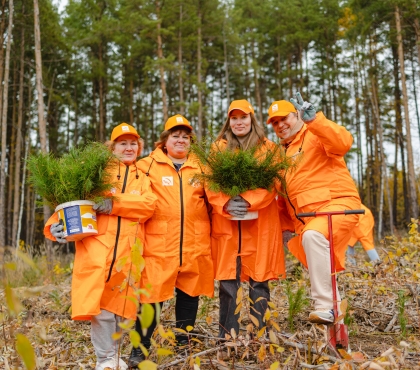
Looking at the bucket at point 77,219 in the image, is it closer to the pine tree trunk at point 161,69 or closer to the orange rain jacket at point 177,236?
the orange rain jacket at point 177,236

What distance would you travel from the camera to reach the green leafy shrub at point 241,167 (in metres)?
3.94

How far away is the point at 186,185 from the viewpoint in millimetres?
4340

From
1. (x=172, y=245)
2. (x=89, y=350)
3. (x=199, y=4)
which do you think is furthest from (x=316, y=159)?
(x=199, y=4)

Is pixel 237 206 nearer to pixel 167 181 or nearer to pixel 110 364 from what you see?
pixel 167 181

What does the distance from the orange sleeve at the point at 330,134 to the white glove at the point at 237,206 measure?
918 millimetres

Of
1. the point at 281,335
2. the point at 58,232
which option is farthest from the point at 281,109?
the point at 58,232

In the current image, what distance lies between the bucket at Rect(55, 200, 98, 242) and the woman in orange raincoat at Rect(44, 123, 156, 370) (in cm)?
8

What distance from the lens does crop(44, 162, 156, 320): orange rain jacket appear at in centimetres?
362

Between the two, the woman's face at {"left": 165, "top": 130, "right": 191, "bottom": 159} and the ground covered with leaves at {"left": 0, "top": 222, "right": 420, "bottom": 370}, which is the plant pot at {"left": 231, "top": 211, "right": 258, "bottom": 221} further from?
the woman's face at {"left": 165, "top": 130, "right": 191, "bottom": 159}

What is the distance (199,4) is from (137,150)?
63.2 feet

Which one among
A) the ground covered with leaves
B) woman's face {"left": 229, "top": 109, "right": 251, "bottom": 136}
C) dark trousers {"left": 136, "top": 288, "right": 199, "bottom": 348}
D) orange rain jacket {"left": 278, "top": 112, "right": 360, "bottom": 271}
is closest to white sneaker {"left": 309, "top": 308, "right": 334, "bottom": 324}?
the ground covered with leaves

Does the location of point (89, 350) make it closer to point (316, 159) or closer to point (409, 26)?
point (316, 159)

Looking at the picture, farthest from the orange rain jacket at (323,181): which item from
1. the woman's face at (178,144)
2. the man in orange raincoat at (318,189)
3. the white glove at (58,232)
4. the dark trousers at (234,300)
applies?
the white glove at (58,232)

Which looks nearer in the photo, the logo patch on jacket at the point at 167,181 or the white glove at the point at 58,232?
the white glove at the point at 58,232
